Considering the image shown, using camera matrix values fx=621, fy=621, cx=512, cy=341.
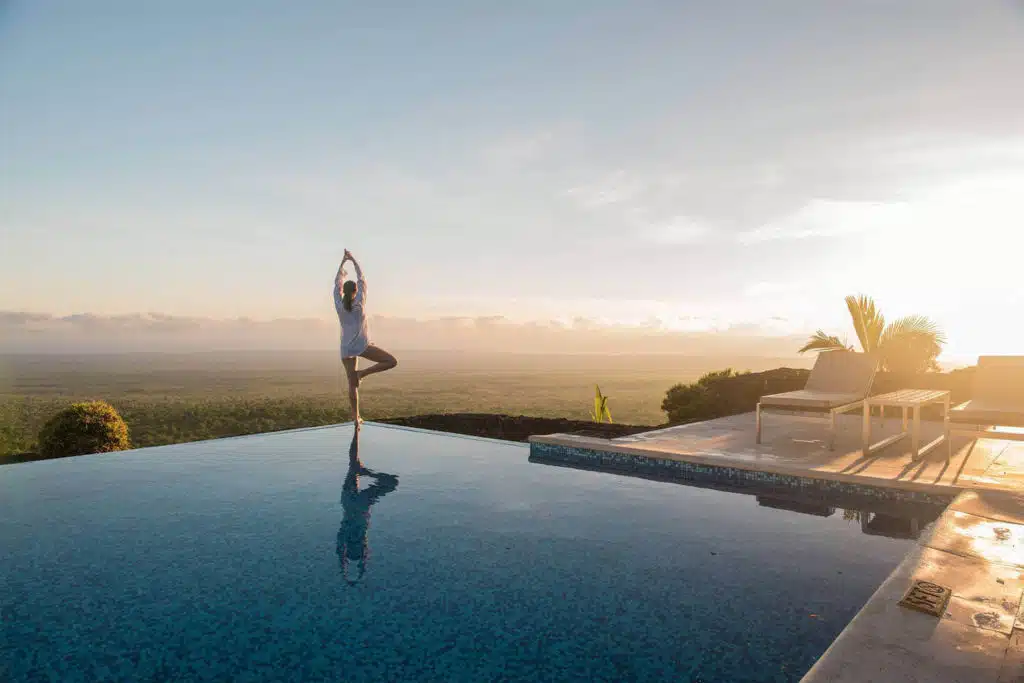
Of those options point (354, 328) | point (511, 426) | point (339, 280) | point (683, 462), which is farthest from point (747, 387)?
point (339, 280)

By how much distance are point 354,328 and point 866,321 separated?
35.6 feet

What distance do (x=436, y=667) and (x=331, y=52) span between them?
10.9 m

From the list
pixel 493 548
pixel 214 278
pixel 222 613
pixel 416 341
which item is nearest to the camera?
pixel 222 613

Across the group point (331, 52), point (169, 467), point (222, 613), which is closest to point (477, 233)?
point (331, 52)

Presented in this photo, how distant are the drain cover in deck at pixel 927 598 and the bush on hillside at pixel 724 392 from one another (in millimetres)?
8623

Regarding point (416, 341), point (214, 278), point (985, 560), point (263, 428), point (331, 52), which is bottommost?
point (263, 428)

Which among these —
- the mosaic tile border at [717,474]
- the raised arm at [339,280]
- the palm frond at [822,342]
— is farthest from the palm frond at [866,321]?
the raised arm at [339,280]

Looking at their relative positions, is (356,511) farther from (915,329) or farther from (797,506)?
(915,329)

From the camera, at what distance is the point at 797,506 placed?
18.0ft

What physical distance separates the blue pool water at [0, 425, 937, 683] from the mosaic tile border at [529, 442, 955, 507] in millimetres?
273

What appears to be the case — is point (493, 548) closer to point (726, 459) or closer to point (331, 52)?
point (726, 459)

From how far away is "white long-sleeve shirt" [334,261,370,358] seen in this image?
894 cm

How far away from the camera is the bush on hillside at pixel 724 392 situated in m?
11.2

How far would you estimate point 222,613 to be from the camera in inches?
138
